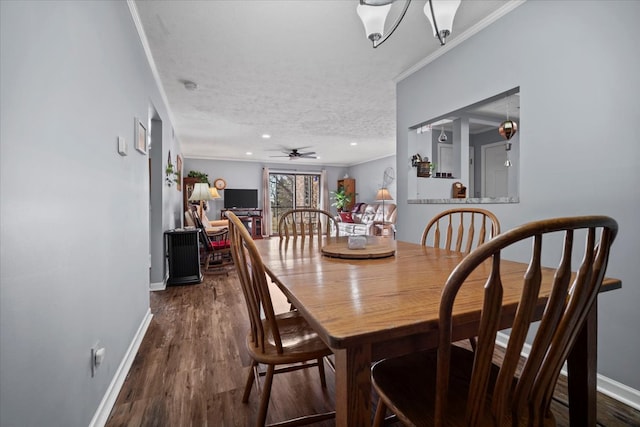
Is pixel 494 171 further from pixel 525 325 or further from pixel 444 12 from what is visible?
pixel 525 325

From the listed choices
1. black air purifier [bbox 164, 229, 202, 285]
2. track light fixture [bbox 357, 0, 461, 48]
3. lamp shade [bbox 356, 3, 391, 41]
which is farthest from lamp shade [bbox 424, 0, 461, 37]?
black air purifier [bbox 164, 229, 202, 285]

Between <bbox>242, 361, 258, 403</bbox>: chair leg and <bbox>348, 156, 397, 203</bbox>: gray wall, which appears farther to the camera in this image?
<bbox>348, 156, 397, 203</bbox>: gray wall

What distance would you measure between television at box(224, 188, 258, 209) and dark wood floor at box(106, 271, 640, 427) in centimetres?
650

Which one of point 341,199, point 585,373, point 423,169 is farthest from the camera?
point 341,199

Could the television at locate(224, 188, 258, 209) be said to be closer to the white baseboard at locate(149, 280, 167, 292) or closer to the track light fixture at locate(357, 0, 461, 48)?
the white baseboard at locate(149, 280, 167, 292)

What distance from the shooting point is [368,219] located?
8703 mm

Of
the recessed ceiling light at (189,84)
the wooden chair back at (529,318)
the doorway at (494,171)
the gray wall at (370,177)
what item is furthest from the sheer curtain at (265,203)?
the wooden chair back at (529,318)

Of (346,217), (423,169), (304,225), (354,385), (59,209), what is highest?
(423,169)

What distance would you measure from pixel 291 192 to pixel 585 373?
9423 millimetres

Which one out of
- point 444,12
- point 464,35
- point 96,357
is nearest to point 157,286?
point 96,357

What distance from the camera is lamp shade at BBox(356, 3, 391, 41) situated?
62.2 inches

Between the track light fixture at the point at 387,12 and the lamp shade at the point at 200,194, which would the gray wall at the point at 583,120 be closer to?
the track light fixture at the point at 387,12

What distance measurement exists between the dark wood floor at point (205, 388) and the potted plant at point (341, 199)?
7675mm

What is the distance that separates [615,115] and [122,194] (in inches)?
113
